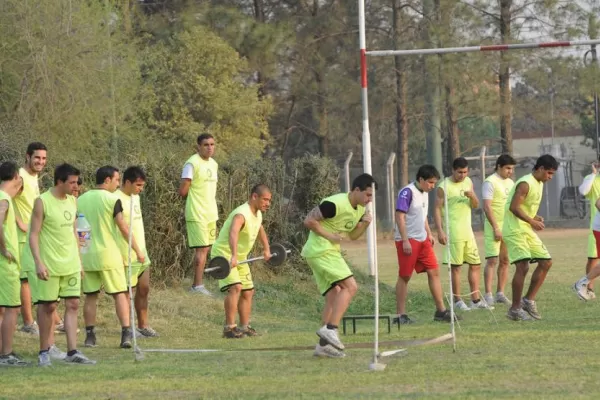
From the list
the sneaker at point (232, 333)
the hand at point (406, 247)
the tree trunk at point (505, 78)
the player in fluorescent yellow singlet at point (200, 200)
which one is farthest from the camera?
the tree trunk at point (505, 78)

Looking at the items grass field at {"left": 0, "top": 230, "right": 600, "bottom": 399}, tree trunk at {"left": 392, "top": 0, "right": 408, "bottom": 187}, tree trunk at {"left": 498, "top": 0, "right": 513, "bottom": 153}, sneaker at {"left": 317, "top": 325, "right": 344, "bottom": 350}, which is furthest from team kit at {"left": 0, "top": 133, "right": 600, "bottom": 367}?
tree trunk at {"left": 392, "top": 0, "right": 408, "bottom": 187}

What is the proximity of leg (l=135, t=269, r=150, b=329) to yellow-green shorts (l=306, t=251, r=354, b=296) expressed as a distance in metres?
2.71

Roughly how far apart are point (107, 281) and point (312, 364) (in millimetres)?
2825

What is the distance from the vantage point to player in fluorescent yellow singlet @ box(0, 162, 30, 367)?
11.7 m

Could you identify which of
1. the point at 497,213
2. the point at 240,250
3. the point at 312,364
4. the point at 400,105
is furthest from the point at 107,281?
the point at 400,105

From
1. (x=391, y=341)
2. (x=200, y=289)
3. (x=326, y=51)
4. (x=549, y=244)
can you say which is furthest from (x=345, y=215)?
(x=326, y=51)

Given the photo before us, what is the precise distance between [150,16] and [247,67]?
4235 mm

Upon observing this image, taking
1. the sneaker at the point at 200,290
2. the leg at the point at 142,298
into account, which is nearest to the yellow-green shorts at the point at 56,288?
the leg at the point at 142,298

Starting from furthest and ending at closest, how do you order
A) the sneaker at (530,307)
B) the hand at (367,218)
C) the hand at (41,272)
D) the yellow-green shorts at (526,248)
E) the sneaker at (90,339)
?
the sneaker at (530,307) < the yellow-green shorts at (526,248) < the sneaker at (90,339) < the hand at (367,218) < the hand at (41,272)

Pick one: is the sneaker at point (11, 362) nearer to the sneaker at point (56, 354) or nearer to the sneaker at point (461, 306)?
the sneaker at point (56, 354)

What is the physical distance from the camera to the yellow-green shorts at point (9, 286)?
11.7m

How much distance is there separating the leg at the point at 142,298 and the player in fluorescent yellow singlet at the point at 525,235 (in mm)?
4208

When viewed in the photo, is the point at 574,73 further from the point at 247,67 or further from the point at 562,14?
the point at 247,67

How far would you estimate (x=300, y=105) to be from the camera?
174 feet
